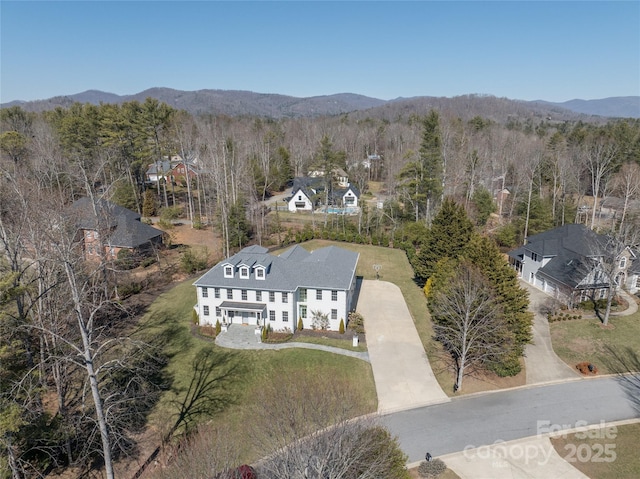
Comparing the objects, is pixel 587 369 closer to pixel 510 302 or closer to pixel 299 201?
pixel 510 302

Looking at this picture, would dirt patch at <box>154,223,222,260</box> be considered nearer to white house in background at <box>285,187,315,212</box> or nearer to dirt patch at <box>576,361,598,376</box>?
white house in background at <box>285,187,315,212</box>

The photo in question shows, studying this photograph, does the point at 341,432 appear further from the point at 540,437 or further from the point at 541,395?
the point at 541,395

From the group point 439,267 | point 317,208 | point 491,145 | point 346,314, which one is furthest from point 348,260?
point 491,145

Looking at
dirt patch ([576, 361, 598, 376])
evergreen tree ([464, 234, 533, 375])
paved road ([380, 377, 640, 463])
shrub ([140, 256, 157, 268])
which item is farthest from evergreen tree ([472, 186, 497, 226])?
shrub ([140, 256, 157, 268])

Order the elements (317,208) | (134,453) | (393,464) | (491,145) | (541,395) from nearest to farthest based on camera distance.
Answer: (393,464) < (134,453) < (541,395) < (317,208) < (491,145)

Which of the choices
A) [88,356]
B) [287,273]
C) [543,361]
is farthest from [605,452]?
[88,356]
